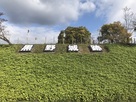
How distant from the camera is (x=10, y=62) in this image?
85.3 feet

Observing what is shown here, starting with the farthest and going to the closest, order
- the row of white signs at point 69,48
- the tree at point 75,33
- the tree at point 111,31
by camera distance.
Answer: the tree at point 75,33 → the tree at point 111,31 → the row of white signs at point 69,48

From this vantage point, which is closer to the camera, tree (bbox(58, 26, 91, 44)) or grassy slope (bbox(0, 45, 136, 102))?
grassy slope (bbox(0, 45, 136, 102))

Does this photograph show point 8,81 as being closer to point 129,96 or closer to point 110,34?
point 129,96

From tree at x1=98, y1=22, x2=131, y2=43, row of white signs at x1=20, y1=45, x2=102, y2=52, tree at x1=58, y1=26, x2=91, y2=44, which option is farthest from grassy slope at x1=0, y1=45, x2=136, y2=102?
tree at x1=58, y1=26, x2=91, y2=44

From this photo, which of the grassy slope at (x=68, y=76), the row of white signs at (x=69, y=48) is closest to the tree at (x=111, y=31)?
the row of white signs at (x=69, y=48)

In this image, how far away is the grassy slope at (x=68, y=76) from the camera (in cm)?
2136

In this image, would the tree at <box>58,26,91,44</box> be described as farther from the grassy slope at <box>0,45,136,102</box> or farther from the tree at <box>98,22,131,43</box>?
the grassy slope at <box>0,45,136,102</box>

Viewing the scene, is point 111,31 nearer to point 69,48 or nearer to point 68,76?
point 69,48

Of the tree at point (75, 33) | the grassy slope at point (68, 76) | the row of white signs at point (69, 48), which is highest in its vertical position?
the tree at point (75, 33)

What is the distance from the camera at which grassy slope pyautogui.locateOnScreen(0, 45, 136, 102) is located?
21359mm

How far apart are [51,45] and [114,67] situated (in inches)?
309

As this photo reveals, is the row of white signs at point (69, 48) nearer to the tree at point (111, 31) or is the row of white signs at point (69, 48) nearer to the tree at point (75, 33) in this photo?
the tree at point (111, 31)

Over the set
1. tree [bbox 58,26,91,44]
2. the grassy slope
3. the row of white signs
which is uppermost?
tree [bbox 58,26,91,44]

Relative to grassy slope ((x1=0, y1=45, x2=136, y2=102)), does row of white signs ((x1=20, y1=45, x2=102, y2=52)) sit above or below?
above
